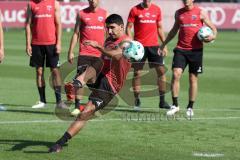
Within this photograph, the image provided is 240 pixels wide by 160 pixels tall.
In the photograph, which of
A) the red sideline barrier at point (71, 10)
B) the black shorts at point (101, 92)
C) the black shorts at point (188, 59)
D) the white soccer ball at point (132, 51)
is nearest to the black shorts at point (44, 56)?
the black shorts at point (188, 59)

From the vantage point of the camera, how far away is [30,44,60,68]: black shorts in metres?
15.4

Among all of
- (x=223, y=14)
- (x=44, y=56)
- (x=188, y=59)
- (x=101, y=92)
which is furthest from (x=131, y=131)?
(x=223, y=14)

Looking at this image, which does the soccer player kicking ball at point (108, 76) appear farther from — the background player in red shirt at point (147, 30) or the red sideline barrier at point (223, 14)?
the red sideline barrier at point (223, 14)

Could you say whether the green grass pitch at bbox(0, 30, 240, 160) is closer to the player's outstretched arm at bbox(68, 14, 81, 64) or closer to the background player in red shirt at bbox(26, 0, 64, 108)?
the background player in red shirt at bbox(26, 0, 64, 108)

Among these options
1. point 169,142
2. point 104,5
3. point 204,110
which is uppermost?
point 169,142

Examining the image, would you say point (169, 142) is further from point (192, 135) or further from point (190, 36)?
point (190, 36)

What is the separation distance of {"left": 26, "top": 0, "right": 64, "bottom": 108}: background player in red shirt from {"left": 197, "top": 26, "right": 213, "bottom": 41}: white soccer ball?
2884 mm

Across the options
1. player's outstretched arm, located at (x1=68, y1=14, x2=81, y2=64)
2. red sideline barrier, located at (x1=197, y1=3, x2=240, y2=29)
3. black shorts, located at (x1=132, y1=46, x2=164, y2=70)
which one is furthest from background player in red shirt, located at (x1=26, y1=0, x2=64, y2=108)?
red sideline barrier, located at (x1=197, y1=3, x2=240, y2=29)

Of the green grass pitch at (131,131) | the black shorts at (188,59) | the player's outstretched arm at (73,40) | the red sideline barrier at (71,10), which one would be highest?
the player's outstretched arm at (73,40)

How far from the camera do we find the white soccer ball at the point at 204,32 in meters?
14.3

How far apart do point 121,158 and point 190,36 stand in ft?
17.2

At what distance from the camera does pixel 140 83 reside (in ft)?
53.1

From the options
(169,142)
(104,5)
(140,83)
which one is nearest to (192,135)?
(169,142)

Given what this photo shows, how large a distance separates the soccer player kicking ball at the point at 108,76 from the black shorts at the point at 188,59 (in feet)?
13.4
